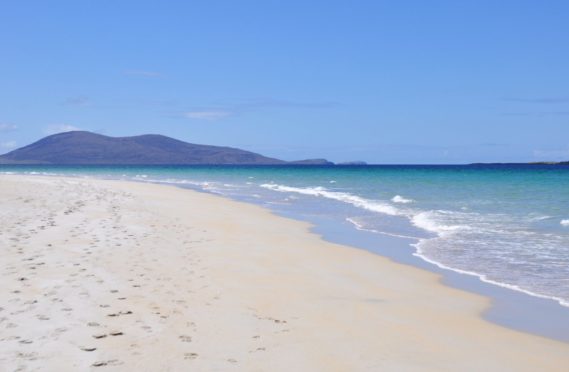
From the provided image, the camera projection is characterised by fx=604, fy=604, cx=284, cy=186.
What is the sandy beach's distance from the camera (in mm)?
5121

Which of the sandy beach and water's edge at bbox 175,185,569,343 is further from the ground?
the sandy beach

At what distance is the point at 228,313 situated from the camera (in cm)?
655

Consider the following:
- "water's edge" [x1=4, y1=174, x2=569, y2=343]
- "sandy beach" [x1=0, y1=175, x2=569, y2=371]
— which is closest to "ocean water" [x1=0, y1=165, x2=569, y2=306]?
"water's edge" [x1=4, y1=174, x2=569, y2=343]

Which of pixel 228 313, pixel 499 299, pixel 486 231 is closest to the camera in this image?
pixel 228 313

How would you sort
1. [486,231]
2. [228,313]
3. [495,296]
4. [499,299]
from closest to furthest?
[228,313] < [499,299] < [495,296] < [486,231]

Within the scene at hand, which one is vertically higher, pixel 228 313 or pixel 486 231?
pixel 228 313

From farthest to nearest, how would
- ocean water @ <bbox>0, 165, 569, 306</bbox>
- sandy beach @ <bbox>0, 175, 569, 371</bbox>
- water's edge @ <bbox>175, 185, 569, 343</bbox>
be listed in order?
ocean water @ <bbox>0, 165, 569, 306</bbox>
water's edge @ <bbox>175, 185, 569, 343</bbox>
sandy beach @ <bbox>0, 175, 569, 371</bbox>

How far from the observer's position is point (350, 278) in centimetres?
935

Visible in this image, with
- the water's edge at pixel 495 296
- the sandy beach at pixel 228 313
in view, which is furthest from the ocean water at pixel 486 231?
the sandy beach at pixel 228 313

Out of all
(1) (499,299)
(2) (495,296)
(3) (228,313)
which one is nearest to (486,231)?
(2) (495,296)

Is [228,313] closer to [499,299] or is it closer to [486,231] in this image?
[499,299]

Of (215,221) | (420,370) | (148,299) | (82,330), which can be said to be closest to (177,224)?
(215,221)

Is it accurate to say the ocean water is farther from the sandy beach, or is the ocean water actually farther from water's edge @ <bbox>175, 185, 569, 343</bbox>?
the sandy beach

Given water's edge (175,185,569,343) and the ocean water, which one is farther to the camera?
the ocean water
